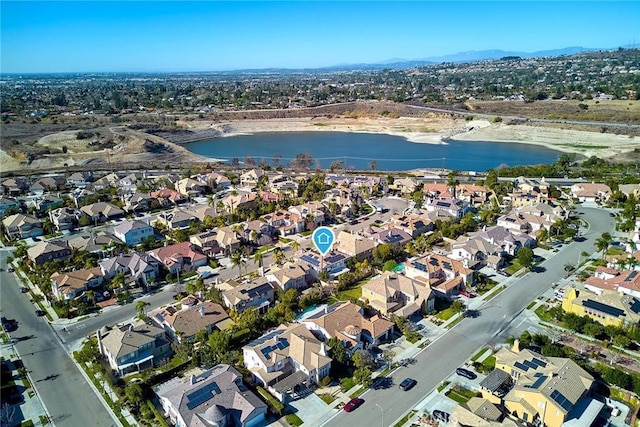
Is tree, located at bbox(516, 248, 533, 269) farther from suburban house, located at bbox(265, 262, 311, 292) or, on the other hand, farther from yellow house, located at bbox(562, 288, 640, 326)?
suburban house, located at bbox(265, 262, 311, 292)

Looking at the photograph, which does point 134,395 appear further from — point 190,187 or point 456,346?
point 190,187

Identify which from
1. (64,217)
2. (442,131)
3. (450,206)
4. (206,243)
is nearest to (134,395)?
(206,243)

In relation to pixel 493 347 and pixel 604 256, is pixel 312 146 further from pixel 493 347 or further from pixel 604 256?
pixel 493 347

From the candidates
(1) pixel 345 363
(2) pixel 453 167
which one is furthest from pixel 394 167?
(1) pixel 345 363

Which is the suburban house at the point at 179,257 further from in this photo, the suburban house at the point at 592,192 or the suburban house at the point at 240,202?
the suburban house at the point at 592,192

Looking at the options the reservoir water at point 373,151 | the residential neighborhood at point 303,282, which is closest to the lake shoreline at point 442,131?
the reservoir water at point 373,151

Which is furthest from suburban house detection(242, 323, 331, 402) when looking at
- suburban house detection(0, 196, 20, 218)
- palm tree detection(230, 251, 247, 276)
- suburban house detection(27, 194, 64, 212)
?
suburban house detection(0, 196, 20, 218)

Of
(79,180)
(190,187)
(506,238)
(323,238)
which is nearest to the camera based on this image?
(323,238)
